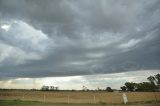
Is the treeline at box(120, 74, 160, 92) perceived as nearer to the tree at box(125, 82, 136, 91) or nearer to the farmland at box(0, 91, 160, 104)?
the tree at box(125, 82, 136, 91)

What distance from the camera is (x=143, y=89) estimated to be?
407ft

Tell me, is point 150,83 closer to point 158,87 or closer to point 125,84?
point 158,87

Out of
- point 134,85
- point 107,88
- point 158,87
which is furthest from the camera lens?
point 107,88

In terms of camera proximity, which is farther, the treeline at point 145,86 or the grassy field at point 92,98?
the treeline at point 145,86

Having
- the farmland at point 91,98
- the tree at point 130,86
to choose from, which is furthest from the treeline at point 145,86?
the farmland at point 91,98

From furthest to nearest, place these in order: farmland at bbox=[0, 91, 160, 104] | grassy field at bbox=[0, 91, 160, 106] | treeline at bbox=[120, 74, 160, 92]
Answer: treeline at bbox=[120, 74, 160, 92], grassy field at bbox=[0, 91, 160, 106], farmland at bbox=[0, 91, 160, 104]

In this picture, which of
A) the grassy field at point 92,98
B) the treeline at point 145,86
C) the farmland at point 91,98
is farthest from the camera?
the treeline at point 145,86

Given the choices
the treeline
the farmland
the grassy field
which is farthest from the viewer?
the treeline

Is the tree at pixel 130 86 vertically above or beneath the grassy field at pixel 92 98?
above

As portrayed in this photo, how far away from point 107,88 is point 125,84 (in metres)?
23.8

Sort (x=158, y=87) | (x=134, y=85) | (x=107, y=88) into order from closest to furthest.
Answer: (x=158, y=87), (x=134, y=85), (x=107, y=88)

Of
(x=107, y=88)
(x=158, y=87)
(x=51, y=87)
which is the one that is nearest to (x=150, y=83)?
(x=158, y=87)

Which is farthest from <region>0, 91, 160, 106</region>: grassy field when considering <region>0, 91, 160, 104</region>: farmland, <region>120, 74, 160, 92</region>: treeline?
<region>120, 74, 160, 92</region>: treeline

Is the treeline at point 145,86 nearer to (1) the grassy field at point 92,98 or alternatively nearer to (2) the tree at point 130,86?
(2) the tree at point 130,86
